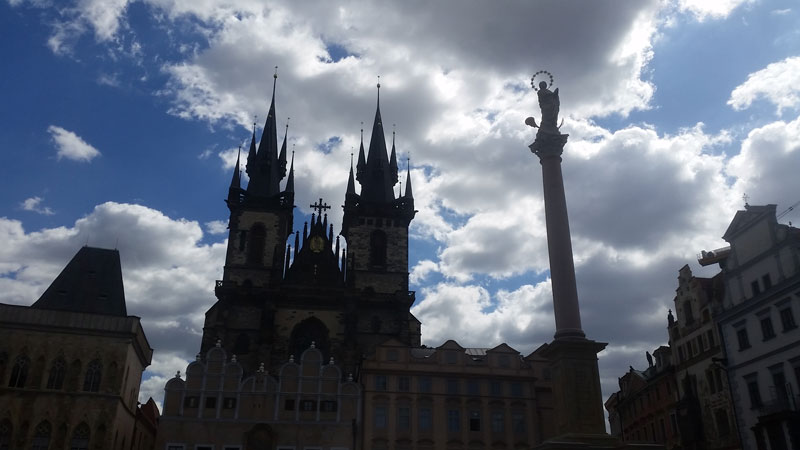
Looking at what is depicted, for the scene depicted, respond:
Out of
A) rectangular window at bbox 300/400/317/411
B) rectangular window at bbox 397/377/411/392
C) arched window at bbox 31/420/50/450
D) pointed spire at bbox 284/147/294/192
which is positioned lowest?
arched window at bbox 31/420/50/450

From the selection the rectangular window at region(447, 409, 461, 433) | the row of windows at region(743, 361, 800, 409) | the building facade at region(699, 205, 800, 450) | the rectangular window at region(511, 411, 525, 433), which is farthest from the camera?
the rectangular window at region(511, 411, 525, 433)

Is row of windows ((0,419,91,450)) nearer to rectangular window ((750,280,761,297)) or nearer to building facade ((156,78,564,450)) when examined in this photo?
building facade ((156,78,564,450))

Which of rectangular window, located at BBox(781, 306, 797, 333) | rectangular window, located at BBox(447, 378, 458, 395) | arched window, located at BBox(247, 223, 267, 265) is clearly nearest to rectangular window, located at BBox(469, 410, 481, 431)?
rectangular window, located at BBox(447, 378, 458, 395)

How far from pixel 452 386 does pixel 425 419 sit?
9.25ft

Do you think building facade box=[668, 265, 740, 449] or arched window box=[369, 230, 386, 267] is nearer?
building facade box=[668, 265, 740, 449]

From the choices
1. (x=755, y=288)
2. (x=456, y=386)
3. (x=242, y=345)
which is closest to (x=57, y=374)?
(x=242, y=345)

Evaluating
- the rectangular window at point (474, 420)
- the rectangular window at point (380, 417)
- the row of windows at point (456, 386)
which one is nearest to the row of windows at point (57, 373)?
the rectangular window at point (380, 417)

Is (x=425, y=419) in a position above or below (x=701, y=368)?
below

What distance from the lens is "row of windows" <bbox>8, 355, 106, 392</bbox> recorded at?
109 feet

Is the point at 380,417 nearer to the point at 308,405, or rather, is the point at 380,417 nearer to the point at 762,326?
the point at 308,405

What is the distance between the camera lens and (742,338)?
110ft

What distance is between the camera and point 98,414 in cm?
3381

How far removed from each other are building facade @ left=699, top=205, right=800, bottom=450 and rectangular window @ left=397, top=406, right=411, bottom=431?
1816cm

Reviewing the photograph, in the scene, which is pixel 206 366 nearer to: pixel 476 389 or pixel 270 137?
pixel 476 389
